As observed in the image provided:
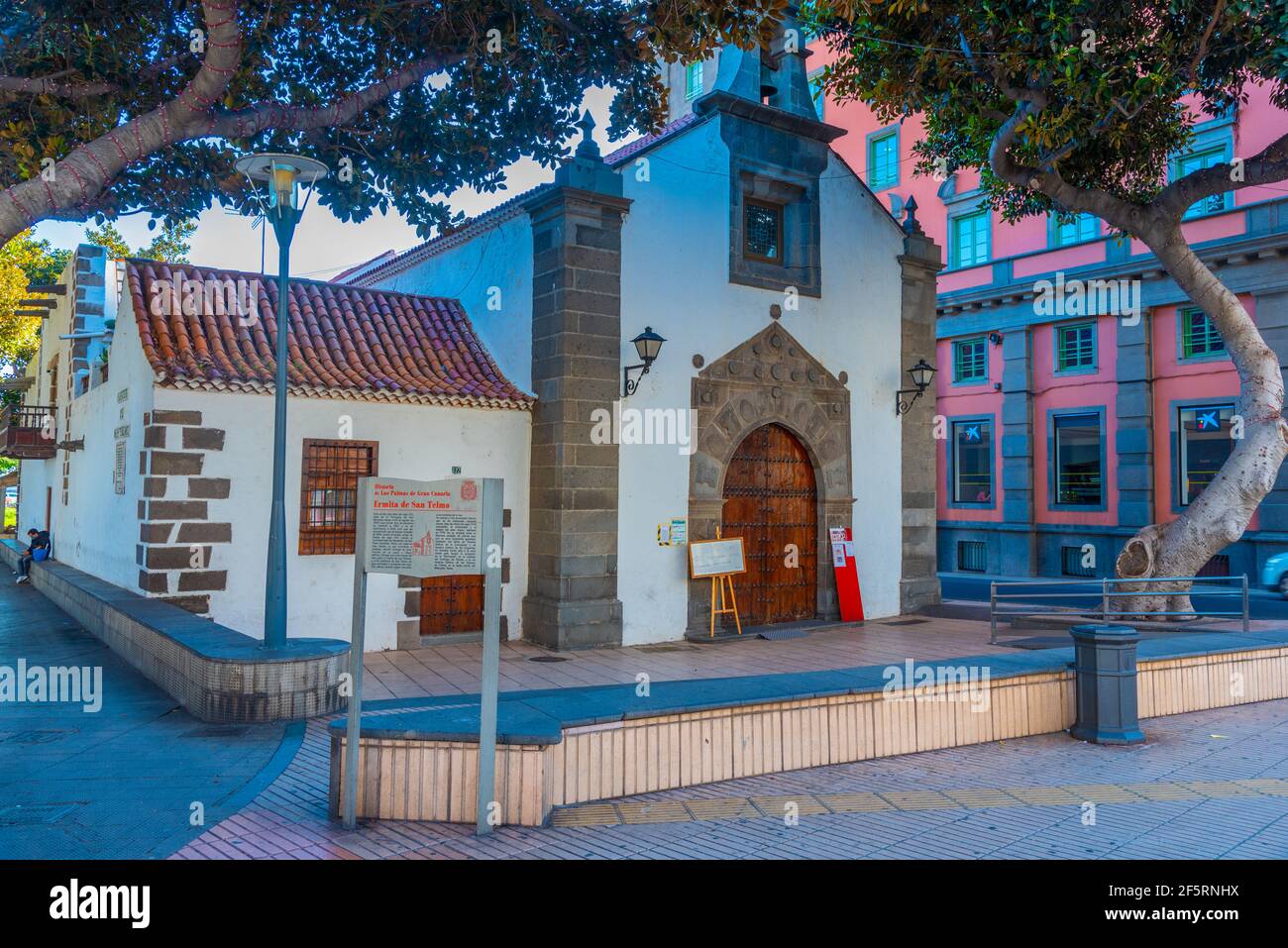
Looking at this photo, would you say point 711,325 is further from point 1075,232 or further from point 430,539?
point 1075,232

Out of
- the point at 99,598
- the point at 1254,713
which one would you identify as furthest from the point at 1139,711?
the point at 99,598

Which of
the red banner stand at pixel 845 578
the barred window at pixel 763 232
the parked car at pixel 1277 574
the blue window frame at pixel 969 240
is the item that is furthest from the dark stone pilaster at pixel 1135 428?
the barred window at pixel 763 232

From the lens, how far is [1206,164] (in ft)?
64.9

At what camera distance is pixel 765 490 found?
1423 centimetres

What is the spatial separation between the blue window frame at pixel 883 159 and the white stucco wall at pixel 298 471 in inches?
681

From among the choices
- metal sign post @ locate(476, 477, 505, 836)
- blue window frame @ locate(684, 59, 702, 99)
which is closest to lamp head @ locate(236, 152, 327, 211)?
metal sign post @ locate(476, 477, 505, 836)

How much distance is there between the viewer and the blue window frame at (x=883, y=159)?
2605 centimetres

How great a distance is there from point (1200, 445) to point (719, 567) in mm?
12633

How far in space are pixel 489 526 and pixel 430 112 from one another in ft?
22.7

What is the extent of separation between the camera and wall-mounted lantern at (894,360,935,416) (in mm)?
15242

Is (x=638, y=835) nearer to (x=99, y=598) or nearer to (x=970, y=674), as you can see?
(x=970, y=674)

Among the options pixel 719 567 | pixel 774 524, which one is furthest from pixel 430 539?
pixel 774 524

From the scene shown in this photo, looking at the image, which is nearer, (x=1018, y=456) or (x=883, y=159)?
(x=1018, y=456)

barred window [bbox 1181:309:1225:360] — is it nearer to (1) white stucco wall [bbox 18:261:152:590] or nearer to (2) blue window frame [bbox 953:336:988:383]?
(2) blue window frame [bbox 953:336:988:383]
